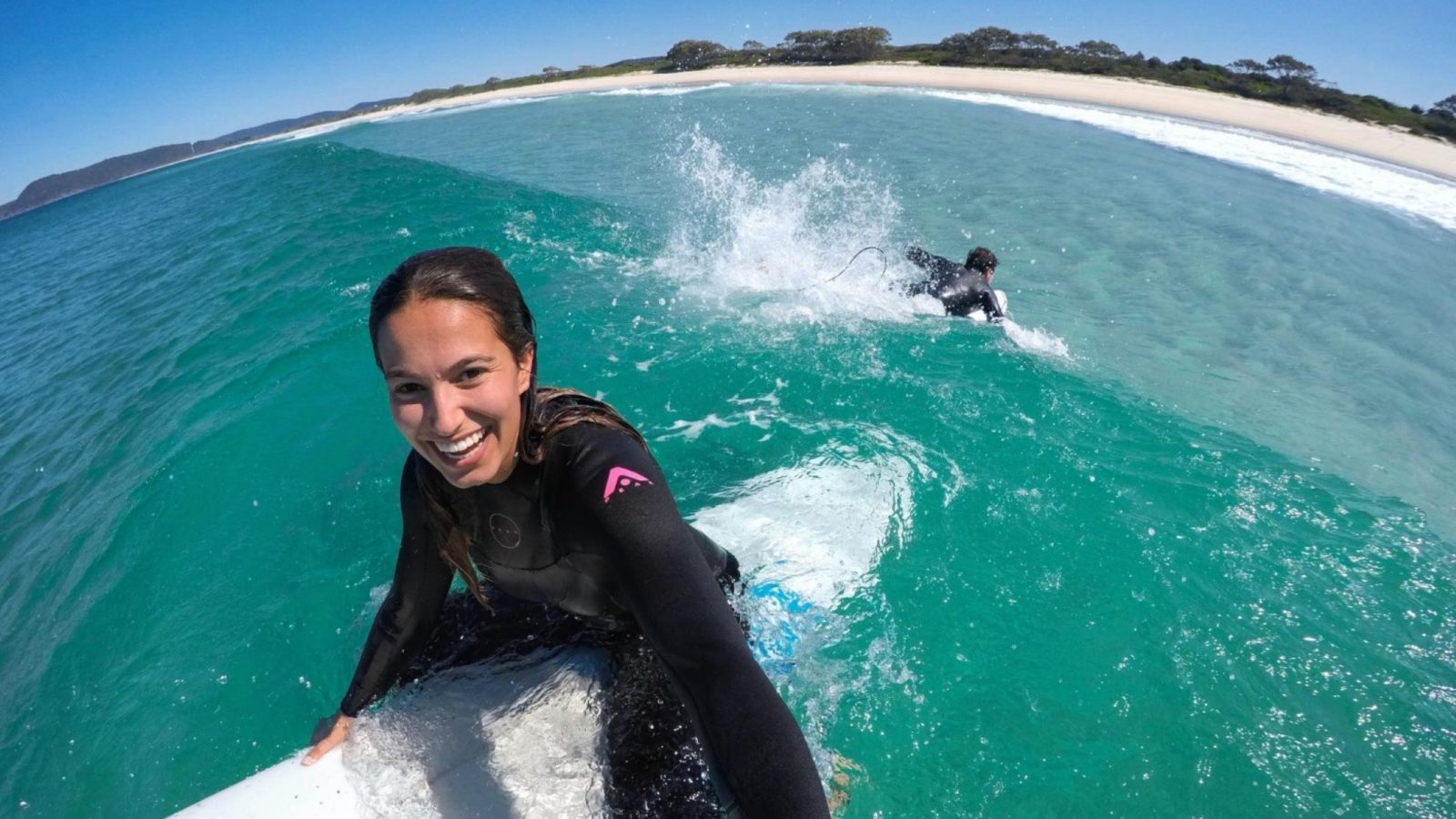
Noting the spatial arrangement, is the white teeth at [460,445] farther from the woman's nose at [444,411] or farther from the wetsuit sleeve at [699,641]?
the wetsuit sleeve at [699,641]

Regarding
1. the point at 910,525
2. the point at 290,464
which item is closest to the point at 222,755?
the point at 290,464

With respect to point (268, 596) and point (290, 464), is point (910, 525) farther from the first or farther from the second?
point (290, 464)

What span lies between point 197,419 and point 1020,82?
43.4 meters

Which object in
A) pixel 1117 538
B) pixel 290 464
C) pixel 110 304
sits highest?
pixel 110 304

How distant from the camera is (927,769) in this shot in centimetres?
297

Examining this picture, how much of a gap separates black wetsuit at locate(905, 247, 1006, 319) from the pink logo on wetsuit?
6756 millimetres

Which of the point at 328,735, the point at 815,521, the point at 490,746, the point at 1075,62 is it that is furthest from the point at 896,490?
the point at 1075,62

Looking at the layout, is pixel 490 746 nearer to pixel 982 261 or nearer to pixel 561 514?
pixel 561 514

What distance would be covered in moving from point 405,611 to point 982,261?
728 centimetres

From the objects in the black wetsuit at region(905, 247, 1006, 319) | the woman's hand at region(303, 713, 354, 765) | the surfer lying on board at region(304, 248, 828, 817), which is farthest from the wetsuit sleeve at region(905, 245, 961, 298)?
the woman's hand at region(303, 713, 354, 765)

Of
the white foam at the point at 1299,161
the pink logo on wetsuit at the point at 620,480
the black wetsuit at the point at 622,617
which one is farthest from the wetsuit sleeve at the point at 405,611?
the white foam at the point at 1299,161

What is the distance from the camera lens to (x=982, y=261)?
756 cm

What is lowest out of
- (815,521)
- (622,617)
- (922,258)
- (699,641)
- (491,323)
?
(815,521)

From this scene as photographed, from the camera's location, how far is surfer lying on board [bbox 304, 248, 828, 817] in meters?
1.47
